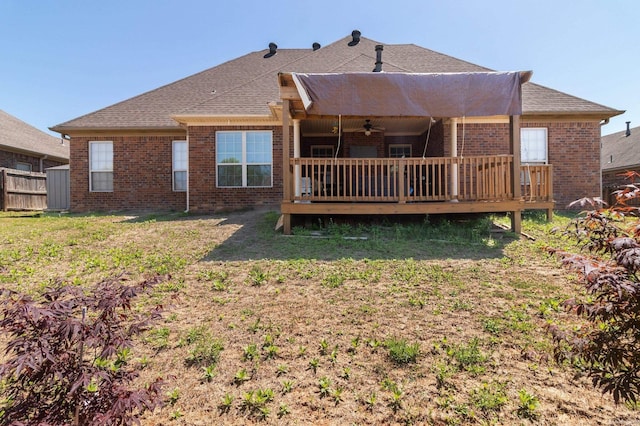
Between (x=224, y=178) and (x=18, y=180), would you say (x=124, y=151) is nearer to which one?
(x=224, y=178)

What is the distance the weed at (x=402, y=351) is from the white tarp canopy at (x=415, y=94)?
4.97 metres

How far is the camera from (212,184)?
1173cm

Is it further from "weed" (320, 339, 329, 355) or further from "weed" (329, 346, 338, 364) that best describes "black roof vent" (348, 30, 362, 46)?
"weed" (329, 346, 338, 364)

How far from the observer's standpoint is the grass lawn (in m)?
2.64

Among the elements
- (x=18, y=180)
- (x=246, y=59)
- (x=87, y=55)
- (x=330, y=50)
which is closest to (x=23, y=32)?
(x=87, y=55)

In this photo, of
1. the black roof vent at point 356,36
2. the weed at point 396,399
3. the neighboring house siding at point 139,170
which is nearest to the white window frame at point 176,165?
the neighboring house siding at point 139,170

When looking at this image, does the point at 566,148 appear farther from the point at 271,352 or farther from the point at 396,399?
the point at 271,352

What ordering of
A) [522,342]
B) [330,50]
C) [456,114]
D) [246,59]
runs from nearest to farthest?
[522,342], [456,114], [330,50], [246,59]

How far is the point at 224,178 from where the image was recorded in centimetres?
1176

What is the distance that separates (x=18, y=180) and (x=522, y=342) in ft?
63.9

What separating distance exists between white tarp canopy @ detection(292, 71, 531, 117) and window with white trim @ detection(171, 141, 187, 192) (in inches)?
286

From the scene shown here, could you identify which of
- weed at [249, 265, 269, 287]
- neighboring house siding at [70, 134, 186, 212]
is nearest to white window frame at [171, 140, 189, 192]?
neighboring house siding at [70, 134, 186, 212]

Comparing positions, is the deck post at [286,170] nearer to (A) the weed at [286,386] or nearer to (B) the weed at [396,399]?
(A) the weed at [286,386]

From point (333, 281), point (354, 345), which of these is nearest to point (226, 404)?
point (354, 345)
